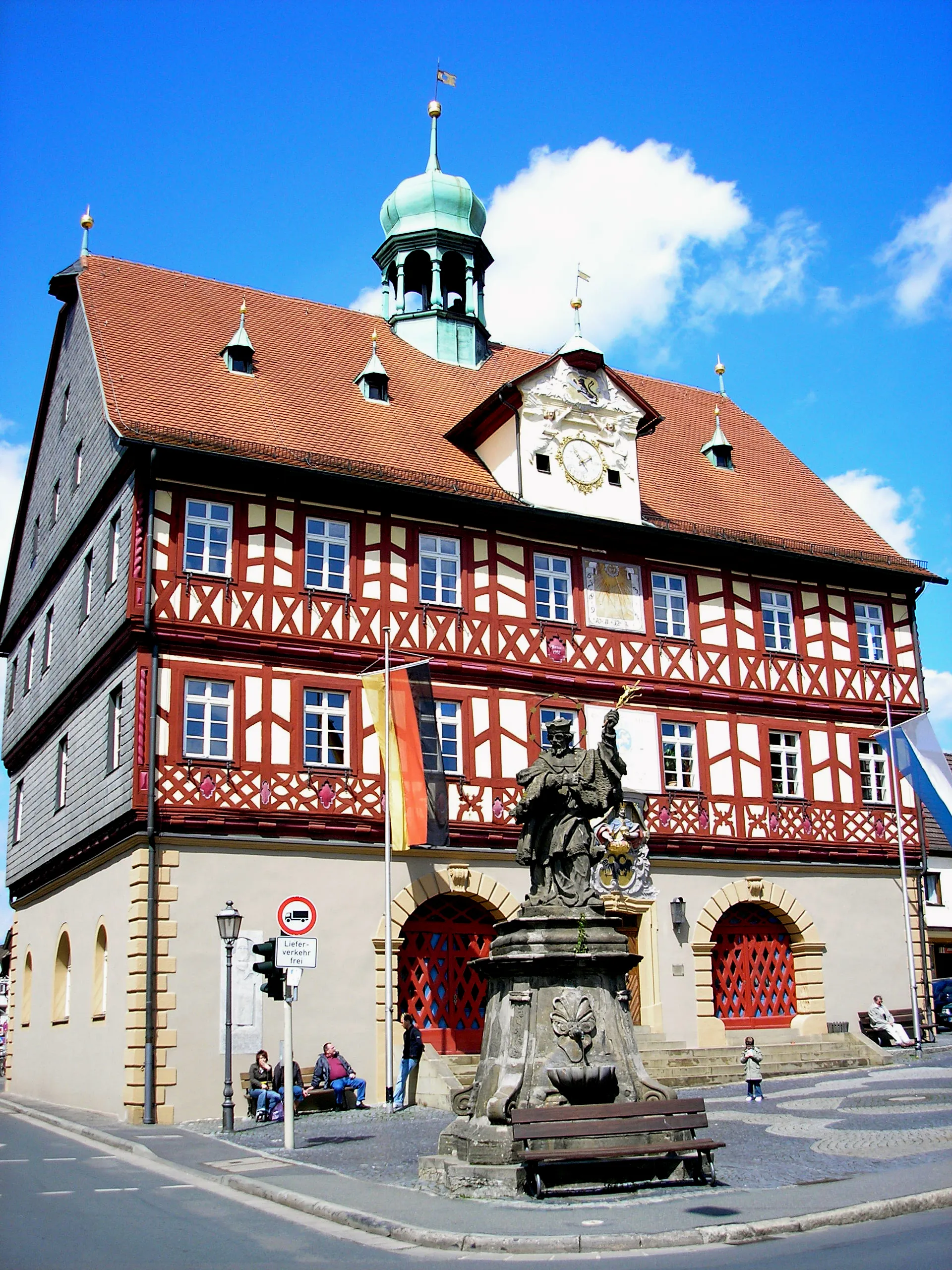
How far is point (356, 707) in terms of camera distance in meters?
24.8

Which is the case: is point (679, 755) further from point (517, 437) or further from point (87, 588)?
point (87, 588)

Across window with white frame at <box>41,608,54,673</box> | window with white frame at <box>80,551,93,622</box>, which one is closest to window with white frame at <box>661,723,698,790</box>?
window with white frame at <box>80,551,93,622</box>

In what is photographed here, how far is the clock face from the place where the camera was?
28.2 metres

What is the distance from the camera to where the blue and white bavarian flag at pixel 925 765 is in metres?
27.7

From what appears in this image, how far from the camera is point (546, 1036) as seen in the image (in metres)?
12.6

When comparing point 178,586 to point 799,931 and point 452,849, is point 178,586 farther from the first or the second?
point 799,931

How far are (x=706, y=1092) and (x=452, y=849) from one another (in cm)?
601

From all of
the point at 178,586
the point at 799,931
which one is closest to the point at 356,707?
the point at 178,586

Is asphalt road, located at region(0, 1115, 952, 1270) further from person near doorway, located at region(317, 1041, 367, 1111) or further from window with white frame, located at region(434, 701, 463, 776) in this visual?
window with white frame, located at region(434, 701, 463, 776)

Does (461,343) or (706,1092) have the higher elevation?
(461,343)

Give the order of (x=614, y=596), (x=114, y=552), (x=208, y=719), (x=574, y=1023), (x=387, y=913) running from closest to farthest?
(x=574, y=1023), (x=387, y=913), (x=208, y=719), (x=114, y=552), (x=614, y=596)

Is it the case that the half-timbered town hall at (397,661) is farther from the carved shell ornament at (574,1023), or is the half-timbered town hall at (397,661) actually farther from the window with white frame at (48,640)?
the carved shell ornament at (574,1023)

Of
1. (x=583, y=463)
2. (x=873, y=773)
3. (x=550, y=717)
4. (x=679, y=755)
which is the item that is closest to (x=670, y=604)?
(x=679, y=755)

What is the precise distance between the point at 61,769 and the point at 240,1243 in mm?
20000
